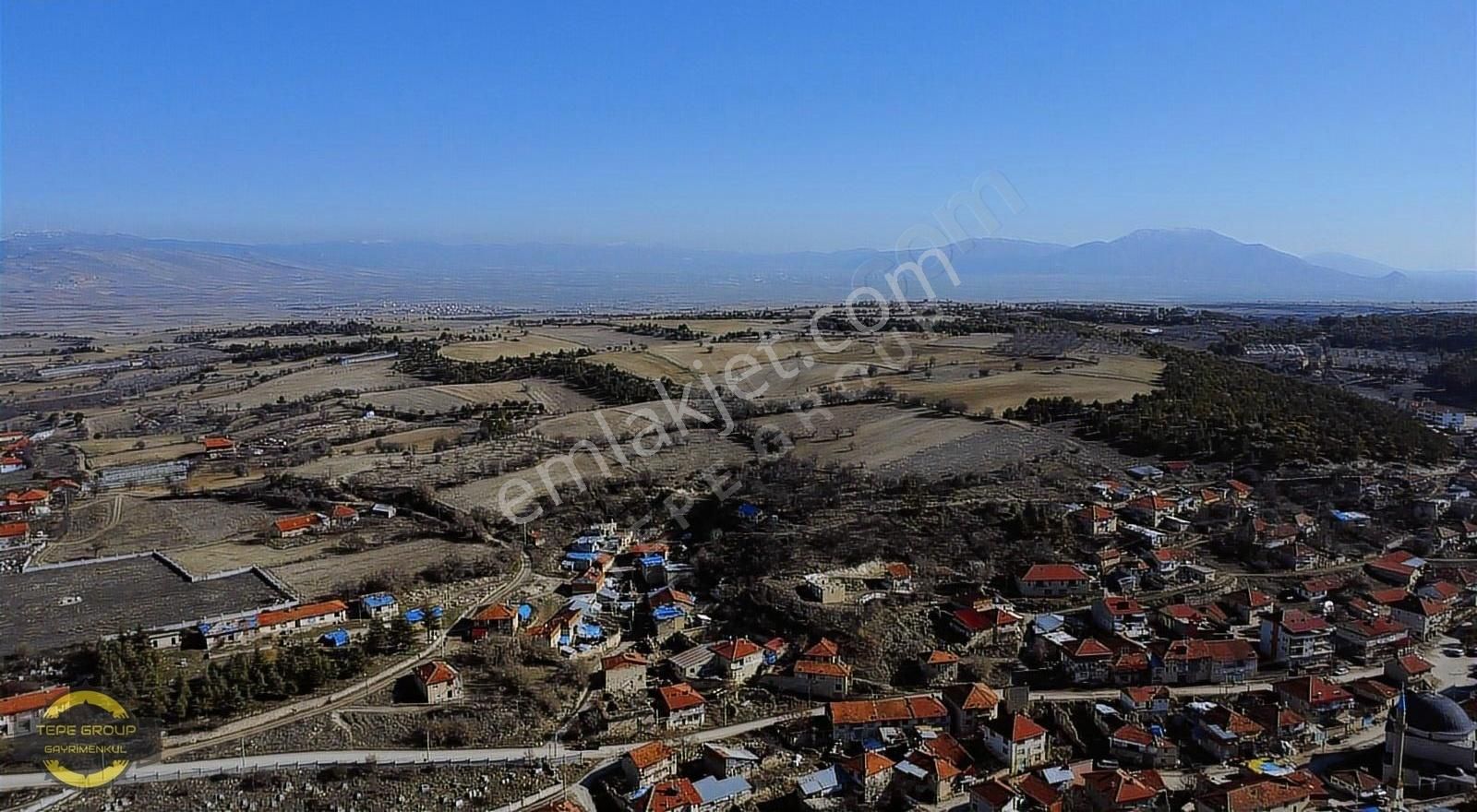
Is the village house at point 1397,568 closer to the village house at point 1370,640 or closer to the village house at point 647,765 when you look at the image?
the village house at point 1370,640

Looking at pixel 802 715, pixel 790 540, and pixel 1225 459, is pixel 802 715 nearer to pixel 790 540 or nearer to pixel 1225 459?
pixel 790 540

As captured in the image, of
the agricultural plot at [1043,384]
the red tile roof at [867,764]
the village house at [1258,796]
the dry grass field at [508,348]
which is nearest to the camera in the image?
the village house at [1258,796]

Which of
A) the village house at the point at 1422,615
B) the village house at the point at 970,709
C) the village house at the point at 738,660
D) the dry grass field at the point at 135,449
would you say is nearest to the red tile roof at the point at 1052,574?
the village house at the point at 970,709

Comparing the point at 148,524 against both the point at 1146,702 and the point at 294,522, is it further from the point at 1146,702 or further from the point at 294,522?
the point at 1146,702

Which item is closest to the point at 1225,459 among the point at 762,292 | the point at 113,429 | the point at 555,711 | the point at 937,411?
the point at 937,411

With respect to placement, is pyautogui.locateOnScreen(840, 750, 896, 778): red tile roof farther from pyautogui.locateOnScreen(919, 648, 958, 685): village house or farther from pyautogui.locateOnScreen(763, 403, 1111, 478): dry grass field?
pyautogui.locateOnScreen(763, 403, 1111, 478): dry grass field

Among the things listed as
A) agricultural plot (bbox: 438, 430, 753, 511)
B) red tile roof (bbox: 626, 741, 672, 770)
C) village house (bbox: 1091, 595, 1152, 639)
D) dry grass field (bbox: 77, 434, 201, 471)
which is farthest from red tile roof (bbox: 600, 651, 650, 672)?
dry grass field (bbox: 77, 434, 201, 471)

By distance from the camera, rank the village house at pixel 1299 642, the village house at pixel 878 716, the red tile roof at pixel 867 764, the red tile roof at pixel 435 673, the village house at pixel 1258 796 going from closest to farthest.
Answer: the village house at pixel 1258 796 < the red tile roof at pixel 867 764 < the village house at pixel 878 716 < the red tile roof at pixel 435 673 < the village house at pixel 1299 642
